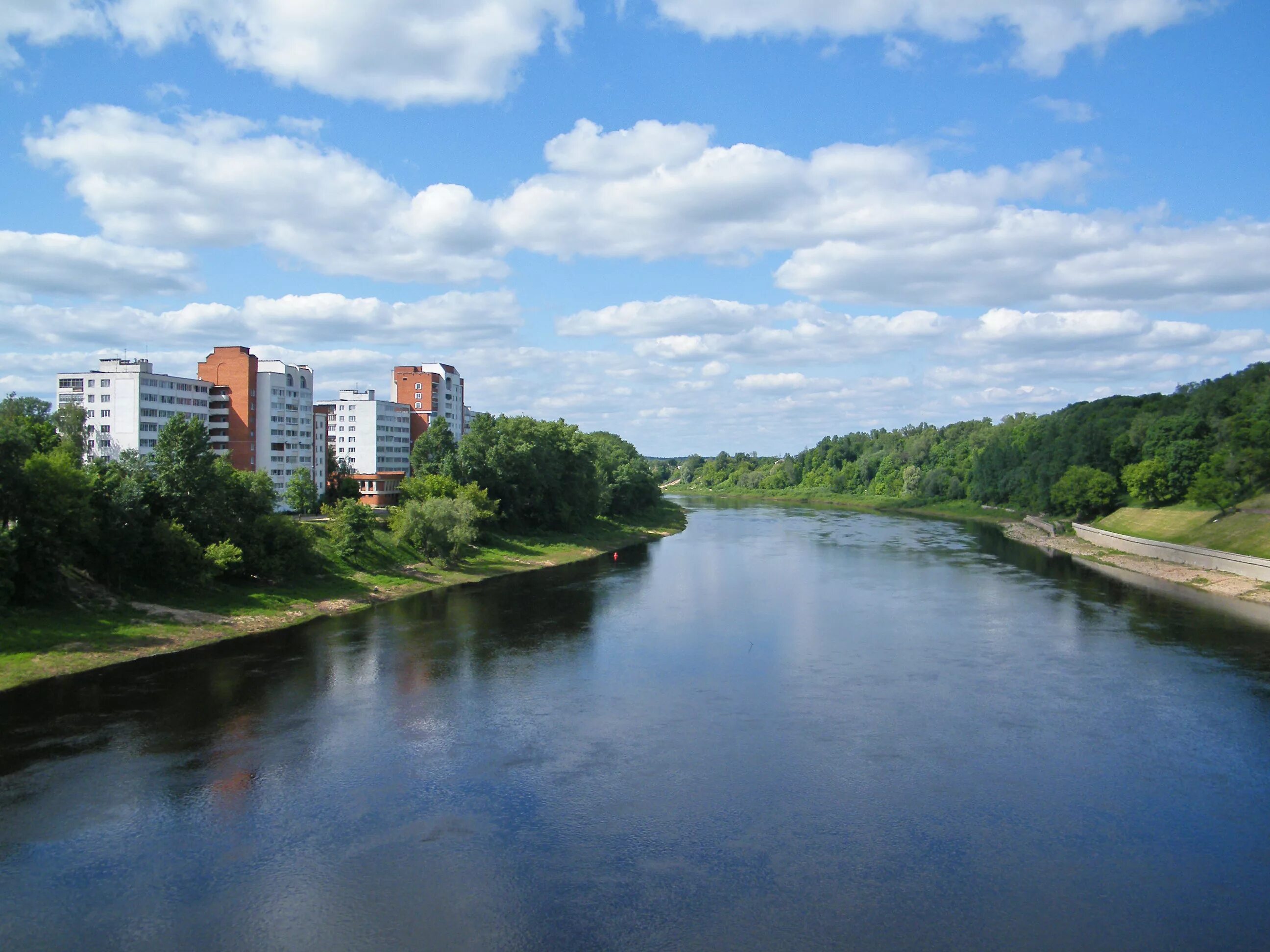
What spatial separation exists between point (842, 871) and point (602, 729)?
27.0 ft

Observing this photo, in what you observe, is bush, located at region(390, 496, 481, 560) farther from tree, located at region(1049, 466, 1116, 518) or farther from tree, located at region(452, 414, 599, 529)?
tree, located at region(1049, 466, 1116, 518)

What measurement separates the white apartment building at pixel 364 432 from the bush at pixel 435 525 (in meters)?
38.3

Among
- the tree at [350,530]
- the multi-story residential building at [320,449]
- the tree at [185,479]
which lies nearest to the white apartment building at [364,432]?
the multi-story residential building at [320,449]

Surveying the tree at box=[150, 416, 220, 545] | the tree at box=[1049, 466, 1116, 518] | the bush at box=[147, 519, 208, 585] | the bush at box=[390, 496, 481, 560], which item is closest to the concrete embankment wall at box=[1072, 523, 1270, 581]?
the tree at box=[1049, 466, 1116, 518]

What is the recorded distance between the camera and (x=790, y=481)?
168500mm

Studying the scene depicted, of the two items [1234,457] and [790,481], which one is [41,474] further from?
[790,481]

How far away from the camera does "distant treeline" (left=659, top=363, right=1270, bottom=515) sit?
58.6 meters

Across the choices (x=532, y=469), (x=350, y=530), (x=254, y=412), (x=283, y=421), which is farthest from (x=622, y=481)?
(x=350, y=530)

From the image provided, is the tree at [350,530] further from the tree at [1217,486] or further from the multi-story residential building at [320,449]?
the tree at [1217,486]

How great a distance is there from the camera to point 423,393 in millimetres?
96500

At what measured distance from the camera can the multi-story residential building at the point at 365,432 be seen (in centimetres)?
8681

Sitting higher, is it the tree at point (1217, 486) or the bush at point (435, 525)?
the tree at point (1217, 486)

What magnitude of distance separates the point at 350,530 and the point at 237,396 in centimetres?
2940

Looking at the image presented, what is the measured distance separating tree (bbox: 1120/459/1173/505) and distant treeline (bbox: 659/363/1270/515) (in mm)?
73
